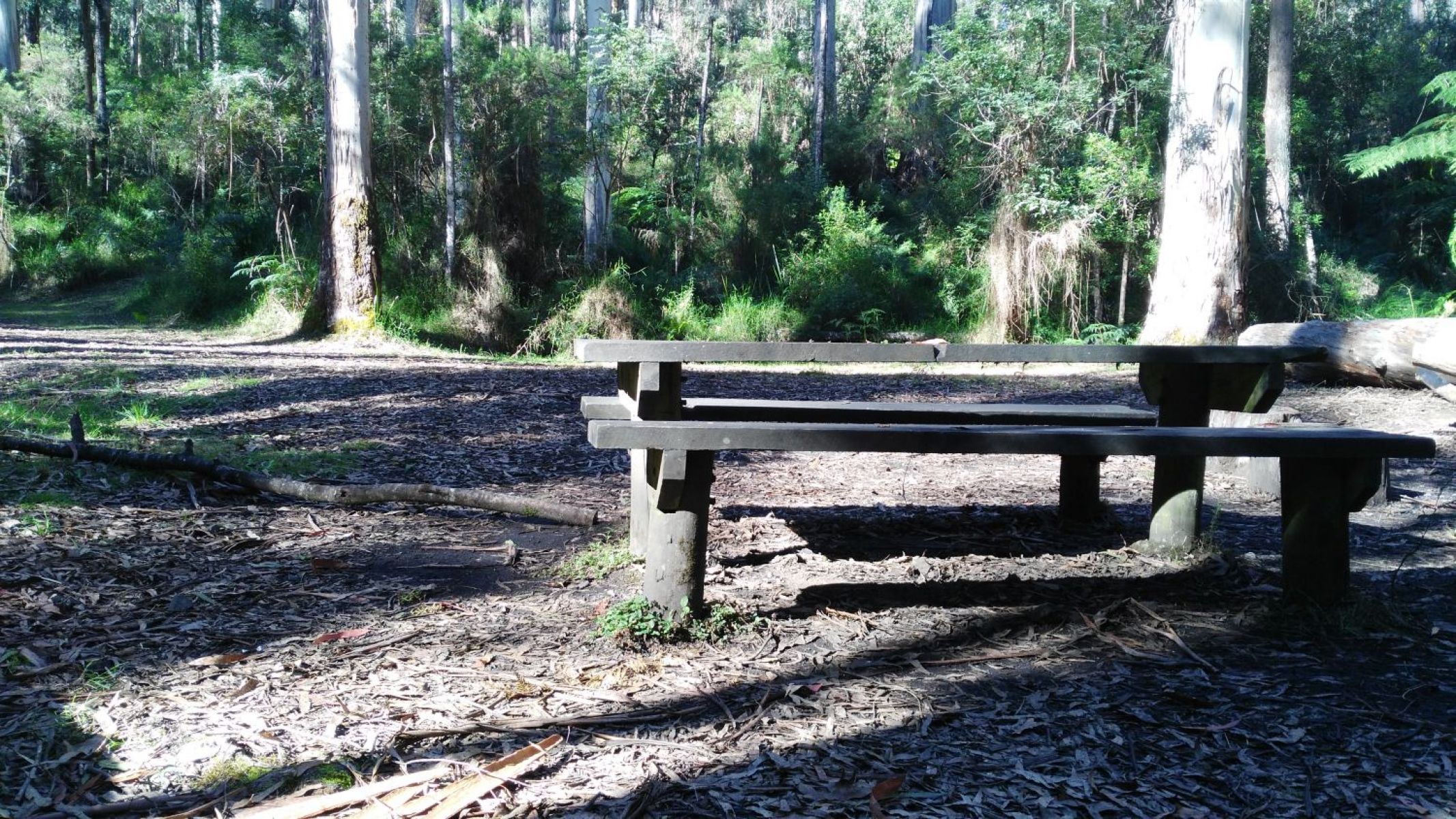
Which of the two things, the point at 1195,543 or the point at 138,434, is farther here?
the point at 138,434

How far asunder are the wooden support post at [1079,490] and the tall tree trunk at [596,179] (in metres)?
11.2

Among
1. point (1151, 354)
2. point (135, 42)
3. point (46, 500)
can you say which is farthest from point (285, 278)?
point (135, 42)

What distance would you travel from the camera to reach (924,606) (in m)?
3.84

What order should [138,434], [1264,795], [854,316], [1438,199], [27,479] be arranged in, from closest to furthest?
1. [1264,795]
2. [27,479]
3. [138,434]
4. [854,316]
5. [1438,199]

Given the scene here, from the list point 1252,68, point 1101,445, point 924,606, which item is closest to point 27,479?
point 924,606

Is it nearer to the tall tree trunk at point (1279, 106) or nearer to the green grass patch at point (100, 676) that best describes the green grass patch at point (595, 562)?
the green grass patch at point (100, 676)

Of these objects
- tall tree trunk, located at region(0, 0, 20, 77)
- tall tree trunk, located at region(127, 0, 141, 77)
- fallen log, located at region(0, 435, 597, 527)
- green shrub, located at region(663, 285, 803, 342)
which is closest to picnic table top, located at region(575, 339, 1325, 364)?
fallen log, located at region(0, 435, 597, 527)

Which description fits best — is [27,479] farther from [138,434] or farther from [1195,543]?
[1195,543]

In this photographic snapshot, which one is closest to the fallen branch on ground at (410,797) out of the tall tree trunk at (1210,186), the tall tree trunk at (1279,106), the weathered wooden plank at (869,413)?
the weathered wooden plank at (869,413)

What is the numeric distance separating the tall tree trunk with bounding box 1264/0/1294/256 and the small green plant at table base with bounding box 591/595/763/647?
1754 cm

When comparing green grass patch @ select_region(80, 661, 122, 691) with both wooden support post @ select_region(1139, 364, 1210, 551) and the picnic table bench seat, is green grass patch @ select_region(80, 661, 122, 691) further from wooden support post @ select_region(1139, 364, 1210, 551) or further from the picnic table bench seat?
wooden support post @ select_region(1139, 364, 1210, 551)

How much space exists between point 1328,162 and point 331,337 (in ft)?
66.8

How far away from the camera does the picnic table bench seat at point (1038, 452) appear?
3340mm

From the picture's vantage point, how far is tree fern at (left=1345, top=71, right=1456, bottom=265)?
18641mm
